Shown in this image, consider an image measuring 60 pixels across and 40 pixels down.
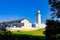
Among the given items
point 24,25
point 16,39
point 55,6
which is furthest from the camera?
point 24,25

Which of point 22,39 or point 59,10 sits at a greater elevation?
point 59,10

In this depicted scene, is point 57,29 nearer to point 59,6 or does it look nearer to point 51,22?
point 51,22

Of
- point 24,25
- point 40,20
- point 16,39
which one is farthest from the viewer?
point 40,20

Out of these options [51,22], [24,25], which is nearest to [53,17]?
[51,22]

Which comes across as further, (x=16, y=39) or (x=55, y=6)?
(x=55, y=6)

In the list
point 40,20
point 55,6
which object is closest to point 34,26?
point 40,20

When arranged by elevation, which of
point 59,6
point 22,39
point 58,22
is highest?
point 59,6

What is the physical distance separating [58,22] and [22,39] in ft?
13.0

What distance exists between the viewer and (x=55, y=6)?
2141 centimetres

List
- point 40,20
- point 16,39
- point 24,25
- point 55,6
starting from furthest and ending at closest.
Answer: point 40,20 → point 24,25 → point 55,6 → point 16,39

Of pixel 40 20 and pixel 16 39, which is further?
pixel 40 20

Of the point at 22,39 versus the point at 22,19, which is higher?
the point at 22,19

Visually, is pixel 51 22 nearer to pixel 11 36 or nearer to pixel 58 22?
pixel 58 22

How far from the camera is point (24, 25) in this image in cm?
4750
